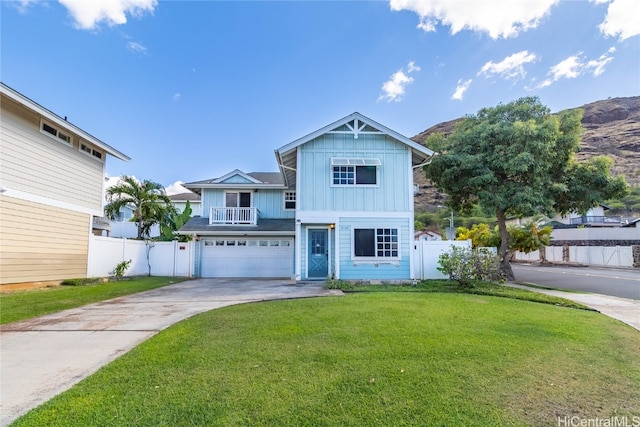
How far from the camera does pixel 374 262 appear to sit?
13.3 meters

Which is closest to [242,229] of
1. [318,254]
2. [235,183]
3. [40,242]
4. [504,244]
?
[235,183]

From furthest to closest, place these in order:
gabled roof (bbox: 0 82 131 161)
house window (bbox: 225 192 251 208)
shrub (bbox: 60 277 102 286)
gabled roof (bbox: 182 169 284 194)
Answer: house window (bbox: 225 192 251 208), gabled roof (bbox: 182 169 284 194), shrub (bbox: 60 277 102 286), gabled roof (bbox: 0 82 131 161)

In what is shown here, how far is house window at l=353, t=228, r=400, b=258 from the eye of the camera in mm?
13305

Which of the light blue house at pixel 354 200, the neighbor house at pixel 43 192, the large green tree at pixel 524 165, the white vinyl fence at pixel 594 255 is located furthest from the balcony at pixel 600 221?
the neighbor house at pixel 43 192

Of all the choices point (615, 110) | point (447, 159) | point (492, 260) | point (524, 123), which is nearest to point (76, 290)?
point (492, 260)

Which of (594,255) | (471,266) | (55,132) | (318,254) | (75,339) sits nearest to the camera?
(75,339)

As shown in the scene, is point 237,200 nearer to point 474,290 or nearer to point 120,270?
point 120,270

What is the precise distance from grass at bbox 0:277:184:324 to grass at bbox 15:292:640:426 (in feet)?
13.9

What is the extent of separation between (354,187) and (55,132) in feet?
38.2

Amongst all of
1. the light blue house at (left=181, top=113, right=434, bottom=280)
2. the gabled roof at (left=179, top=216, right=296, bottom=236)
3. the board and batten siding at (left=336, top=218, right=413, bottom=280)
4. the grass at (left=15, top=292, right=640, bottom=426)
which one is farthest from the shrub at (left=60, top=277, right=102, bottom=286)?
the board and batten siding at (left=336, top=218, right=413, bottom=280)

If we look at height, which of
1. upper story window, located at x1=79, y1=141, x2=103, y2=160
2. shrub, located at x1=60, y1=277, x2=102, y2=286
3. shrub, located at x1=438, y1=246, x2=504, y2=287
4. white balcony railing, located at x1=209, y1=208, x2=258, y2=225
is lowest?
shrub, located at x1=60, y1=277, x2=102, y2=286

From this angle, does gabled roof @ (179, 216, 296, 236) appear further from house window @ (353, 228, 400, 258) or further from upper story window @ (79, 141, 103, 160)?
upper story window @ (79, 141, 103, 160)

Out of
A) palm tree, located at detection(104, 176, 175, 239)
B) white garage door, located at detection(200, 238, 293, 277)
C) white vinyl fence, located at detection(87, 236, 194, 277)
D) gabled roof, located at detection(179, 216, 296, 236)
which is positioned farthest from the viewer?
palm tree, located at detection(104, 176, 175, 239)

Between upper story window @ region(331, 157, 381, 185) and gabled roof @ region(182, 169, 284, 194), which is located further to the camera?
gabled roof @ region(182, 169, 284, 194)
